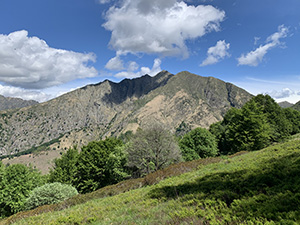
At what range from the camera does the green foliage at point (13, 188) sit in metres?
29.8

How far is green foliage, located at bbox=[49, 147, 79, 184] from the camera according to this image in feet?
128

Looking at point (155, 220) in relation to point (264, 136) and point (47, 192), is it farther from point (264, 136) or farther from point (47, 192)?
point (264, 136)

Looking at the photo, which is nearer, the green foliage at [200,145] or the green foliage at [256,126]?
the green foliage at [256,126]

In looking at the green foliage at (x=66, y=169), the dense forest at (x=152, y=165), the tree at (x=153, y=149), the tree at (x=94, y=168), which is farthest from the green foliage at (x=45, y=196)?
the green foliage at (x=66, y=169)

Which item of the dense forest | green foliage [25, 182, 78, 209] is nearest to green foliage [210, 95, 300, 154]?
the dense forest

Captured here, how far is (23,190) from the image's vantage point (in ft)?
103

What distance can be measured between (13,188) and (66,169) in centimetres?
1109

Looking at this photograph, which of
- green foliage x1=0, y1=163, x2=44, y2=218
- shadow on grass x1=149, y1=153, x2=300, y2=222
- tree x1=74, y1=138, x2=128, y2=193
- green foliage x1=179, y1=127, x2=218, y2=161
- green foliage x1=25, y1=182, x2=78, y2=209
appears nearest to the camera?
shadow on grass x1=149, y1=153, x2=300, y2=222

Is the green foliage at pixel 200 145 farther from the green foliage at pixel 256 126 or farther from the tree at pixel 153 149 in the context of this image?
the tree at pixel 153 149

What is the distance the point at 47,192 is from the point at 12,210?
55.3 feet

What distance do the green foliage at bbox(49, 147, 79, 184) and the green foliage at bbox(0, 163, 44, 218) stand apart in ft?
22.9

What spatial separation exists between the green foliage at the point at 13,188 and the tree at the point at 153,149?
19.8 metres

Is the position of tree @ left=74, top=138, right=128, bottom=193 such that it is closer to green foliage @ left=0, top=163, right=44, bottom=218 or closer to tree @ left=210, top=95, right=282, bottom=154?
green foliage @ left=0, top=163, right=44, bottom=218

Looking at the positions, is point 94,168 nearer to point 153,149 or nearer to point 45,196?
point 153,149
